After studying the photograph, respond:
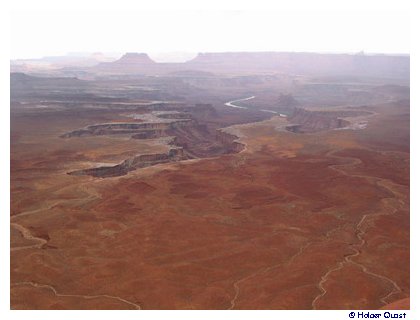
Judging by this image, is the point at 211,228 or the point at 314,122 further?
the point at 314,122

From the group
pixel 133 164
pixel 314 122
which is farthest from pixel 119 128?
pixel 314 122

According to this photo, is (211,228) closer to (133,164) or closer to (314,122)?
(133,164)

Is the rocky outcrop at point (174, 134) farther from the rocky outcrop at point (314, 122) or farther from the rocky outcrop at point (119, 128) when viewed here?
the rocky outcrop at point (314, 122)

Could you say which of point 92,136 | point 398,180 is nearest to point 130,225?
point 398,180

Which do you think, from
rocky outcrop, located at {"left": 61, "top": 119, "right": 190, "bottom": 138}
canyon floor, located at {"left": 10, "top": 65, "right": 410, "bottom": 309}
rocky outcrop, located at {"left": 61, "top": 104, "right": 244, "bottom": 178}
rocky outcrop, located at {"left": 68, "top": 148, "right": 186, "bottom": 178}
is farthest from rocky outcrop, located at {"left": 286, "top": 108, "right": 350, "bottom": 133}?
rocky outcrop, located at {"left": 68, "top": 148, "right": 186, "bottom": 178}

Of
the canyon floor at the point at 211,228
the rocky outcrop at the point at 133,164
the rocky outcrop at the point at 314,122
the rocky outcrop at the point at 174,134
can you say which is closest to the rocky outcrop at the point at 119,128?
the rocky outcrop at the point at 174,134

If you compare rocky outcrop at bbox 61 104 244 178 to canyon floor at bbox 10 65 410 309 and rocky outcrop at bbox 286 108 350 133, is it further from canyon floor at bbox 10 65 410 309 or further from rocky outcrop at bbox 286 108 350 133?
rocky outcrop at bbox 286 108 350 133
